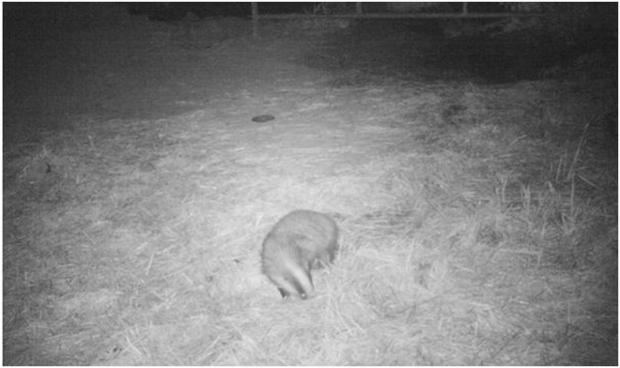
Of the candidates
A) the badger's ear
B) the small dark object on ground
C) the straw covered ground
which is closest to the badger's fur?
the badger's ear

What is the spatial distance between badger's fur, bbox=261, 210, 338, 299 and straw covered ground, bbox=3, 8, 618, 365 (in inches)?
6.4

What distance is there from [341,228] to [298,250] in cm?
82

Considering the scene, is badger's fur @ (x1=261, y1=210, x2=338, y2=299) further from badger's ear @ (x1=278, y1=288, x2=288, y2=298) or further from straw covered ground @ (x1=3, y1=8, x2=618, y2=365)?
straw covered ground @ (x1=3, y1=8, x2=618, y2=365)

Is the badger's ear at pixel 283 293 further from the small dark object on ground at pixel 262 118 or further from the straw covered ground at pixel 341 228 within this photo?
the small dark object on ground at pixel 262 118

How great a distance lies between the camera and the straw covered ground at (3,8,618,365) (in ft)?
9.92

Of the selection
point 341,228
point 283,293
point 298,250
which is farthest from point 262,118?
point 283,293

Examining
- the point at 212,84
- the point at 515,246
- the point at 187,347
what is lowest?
the point at 187,347

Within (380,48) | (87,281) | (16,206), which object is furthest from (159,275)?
(380,48)

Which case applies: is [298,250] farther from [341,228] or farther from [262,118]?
[262,118]

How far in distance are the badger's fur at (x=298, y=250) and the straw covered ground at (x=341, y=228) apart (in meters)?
0.16

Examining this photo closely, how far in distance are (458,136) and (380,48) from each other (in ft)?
19.8

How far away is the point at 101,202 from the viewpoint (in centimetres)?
489

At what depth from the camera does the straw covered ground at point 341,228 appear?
302 cm

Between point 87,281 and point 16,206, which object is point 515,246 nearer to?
point 87,281
